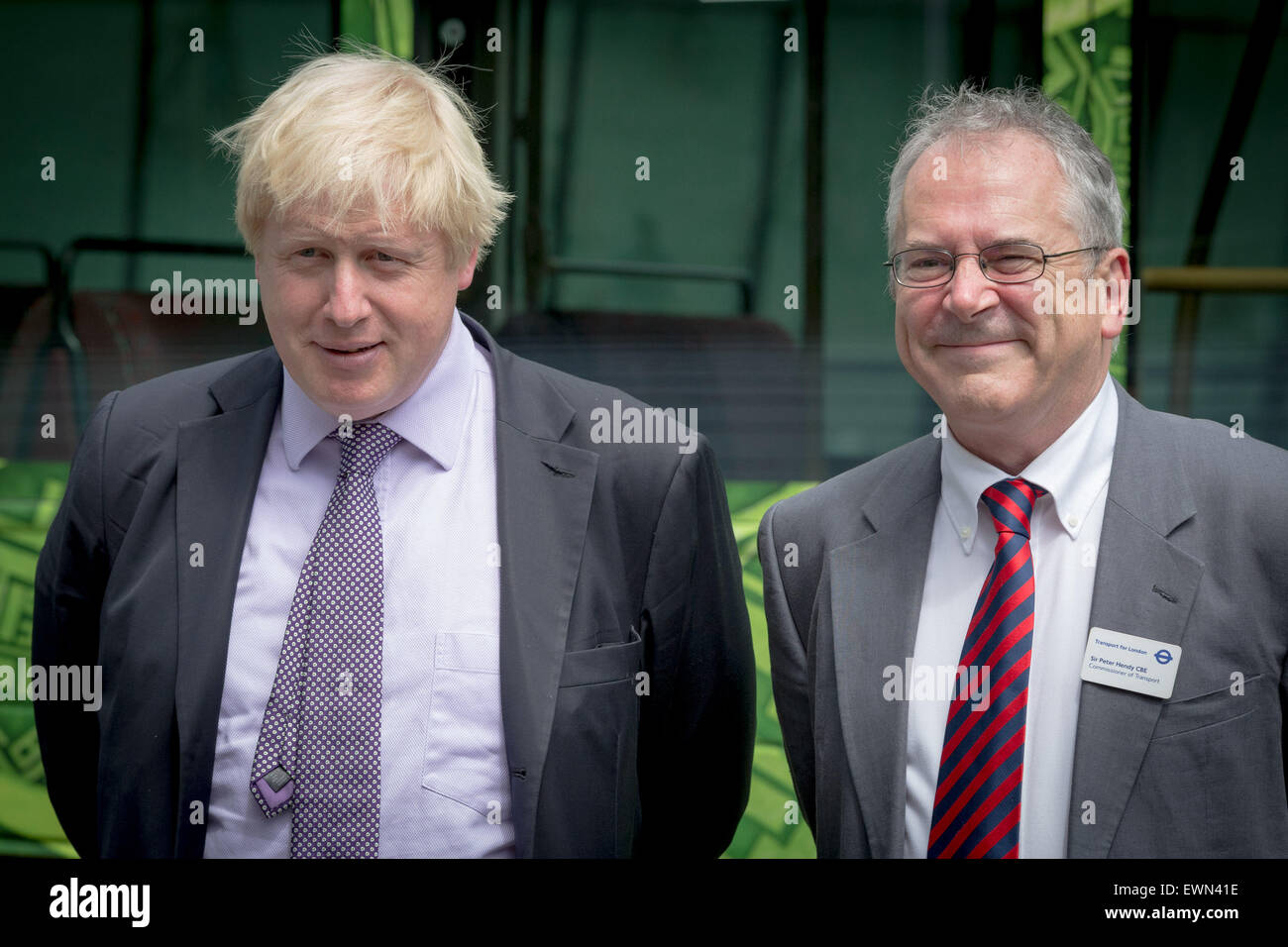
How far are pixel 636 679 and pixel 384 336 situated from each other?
28.1 inches

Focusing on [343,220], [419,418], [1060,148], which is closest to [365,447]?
[419,418]

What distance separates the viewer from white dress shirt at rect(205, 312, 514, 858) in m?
1.82

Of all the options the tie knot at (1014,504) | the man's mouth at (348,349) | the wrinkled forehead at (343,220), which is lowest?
the tie knot at (1014,504)

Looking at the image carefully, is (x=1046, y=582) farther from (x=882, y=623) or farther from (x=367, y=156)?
(x=367, y=156)

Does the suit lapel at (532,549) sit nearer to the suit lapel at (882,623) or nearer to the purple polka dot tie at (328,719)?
the purple polka dot tie at (328,719)

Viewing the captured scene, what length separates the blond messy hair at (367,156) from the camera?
1762mm

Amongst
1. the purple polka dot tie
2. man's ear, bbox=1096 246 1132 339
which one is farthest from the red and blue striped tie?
the purple polka dot tie

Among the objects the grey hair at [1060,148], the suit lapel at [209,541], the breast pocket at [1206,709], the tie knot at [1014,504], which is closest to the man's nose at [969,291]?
the grey hair at [1060,148]

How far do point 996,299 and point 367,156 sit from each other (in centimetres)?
96

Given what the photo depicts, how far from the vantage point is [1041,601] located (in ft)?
6.03

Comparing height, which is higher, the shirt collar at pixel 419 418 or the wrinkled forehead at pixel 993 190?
the wrinkled forehead at pixel 993 190

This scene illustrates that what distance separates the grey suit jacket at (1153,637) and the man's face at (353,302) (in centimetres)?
78

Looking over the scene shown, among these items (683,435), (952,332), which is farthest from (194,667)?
(952,332)

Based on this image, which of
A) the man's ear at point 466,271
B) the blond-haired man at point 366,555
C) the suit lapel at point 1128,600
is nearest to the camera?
the suit lapel at point 1128,600
